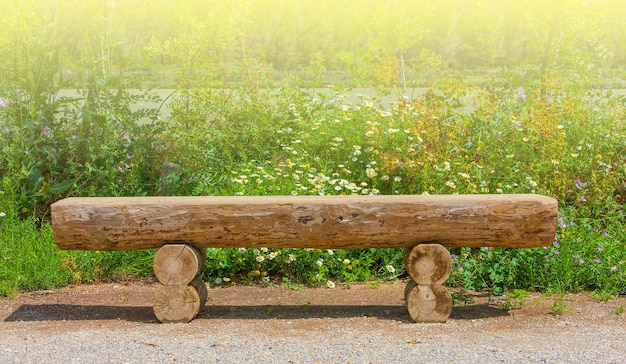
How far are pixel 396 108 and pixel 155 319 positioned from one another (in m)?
2.81

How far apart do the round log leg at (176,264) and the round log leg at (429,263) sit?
121 cm

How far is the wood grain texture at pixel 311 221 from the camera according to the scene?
14.5ft

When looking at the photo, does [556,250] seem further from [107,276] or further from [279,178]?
[107,276]

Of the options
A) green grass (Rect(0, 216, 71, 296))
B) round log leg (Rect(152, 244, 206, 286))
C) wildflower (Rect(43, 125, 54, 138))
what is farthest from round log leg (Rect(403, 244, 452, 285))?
wildflower (Rect(43, 125, 54, 138))

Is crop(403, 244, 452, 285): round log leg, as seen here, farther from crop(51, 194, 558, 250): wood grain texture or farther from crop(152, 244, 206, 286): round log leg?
crop(152, 244, 206, 286): round log leg

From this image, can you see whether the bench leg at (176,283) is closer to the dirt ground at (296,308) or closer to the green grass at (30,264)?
the dirt ground at (296,308)

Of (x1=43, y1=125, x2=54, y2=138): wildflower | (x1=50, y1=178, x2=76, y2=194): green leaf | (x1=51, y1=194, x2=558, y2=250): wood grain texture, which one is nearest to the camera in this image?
→ (x1=51, y1=194, x2=558, y2=250): wood grain texture

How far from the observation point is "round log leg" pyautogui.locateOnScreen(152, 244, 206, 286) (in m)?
4.53

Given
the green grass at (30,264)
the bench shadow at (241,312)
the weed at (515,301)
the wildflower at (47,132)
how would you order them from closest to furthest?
the bench shadow at (241,312)
the weed at (515,301)
the green grass at (30,264)
the wildflower at (47,132)

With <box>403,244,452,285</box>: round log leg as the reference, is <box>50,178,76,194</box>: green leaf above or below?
above

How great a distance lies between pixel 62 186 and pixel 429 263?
9.50ft

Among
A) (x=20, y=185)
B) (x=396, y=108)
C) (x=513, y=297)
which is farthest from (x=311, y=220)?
(x=20, y=185)

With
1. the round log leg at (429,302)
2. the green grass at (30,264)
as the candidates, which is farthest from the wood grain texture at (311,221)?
the green grass at (30,264)

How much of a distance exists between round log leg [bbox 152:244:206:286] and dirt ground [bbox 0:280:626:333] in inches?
10.5
